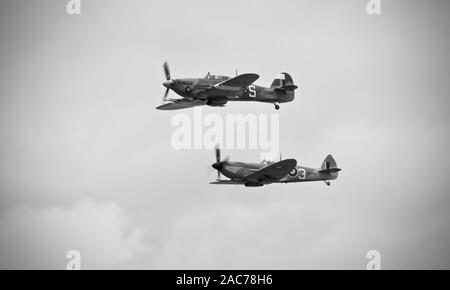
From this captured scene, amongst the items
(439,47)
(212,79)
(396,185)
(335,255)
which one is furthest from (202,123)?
(439,47)

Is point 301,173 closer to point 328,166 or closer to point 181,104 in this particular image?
point 328,166

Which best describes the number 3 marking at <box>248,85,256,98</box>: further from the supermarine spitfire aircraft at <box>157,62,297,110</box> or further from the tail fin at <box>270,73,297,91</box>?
the tail fin at <box>270,73,297,91</box>

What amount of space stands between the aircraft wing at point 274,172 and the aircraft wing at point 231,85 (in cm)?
489

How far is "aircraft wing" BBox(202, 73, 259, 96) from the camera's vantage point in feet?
157

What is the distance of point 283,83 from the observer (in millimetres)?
53594

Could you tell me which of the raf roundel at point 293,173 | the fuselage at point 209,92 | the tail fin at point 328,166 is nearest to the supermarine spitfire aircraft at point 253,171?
the raf roundel at point 293,173

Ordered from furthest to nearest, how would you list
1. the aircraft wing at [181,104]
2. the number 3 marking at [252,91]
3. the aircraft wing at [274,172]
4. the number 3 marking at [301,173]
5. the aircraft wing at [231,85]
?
the number 3 marking at [252,91], the number 3 marking at [301,173], the aircraft wing at [181,104], the aircraft wing at [231,85], the aircraft wing at [274,172]

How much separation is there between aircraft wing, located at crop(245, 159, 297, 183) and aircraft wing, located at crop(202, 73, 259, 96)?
4891mm

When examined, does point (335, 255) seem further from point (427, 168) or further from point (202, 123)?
point (427, 168)

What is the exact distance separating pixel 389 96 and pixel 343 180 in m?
15.1

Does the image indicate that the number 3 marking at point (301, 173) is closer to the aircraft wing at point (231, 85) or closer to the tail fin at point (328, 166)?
the tail fin at point (328, 166)

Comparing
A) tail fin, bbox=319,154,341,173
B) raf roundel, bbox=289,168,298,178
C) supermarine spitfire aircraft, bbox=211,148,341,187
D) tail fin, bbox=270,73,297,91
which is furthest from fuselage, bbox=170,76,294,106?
tail fin, bbox=319,154,341,173

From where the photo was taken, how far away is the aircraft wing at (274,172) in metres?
47.5

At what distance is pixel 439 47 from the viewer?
188 meters
